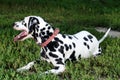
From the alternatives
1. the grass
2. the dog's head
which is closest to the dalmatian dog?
the dog's head

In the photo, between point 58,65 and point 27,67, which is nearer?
point 58,65

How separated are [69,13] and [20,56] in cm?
910

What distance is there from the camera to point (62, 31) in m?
12.1

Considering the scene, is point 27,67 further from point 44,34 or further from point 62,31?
point 62,31

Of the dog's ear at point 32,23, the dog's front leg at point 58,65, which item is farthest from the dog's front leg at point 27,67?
the dog's ear at point 32,23

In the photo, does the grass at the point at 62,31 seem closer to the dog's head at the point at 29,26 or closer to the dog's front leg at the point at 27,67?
the dog's front leg at the point at 27,67

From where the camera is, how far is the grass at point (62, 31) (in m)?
7.82

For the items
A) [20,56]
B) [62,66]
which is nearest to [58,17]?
[20,56]

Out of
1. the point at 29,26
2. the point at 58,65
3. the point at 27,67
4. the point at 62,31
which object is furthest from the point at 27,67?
the point at 62,31

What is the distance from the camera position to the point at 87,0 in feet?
67.6

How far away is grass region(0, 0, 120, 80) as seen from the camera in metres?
7.82

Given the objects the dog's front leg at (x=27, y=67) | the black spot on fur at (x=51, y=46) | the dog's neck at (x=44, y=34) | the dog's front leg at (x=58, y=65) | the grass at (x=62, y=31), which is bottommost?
the grass at (x=62, y=31)

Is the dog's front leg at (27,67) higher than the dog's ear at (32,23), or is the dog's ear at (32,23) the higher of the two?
the dog's ear at (32,23)

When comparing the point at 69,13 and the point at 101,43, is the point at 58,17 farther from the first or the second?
the point at 101,43
